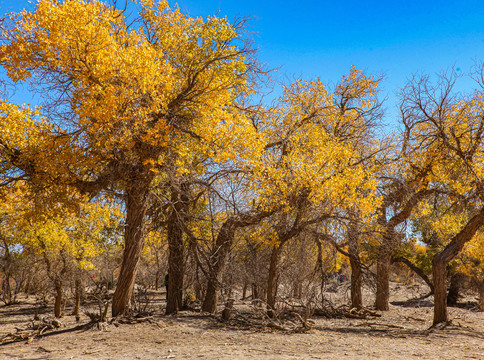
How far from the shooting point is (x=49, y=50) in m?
6.48

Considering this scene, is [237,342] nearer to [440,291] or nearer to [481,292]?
[440,291]

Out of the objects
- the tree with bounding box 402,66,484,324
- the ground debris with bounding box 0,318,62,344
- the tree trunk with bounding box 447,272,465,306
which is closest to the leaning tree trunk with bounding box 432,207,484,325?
the tree with bounding box 402,66,484,324

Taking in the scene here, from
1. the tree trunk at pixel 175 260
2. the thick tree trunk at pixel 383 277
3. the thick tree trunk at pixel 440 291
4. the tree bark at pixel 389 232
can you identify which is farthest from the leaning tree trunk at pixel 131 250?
the thick tree trunk at pixel 383 277

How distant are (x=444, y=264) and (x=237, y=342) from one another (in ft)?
18.8

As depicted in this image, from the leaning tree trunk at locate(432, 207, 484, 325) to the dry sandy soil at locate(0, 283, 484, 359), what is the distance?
0.38 metres

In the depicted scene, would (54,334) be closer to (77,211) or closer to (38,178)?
(77,211)

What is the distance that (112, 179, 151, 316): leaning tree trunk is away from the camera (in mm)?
8125

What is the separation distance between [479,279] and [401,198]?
7194 millimetres

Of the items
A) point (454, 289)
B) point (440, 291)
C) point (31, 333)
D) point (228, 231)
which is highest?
point (228, 231)

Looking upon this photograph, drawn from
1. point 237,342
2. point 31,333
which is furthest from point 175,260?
point 237,342

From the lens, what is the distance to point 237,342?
22.7 feet

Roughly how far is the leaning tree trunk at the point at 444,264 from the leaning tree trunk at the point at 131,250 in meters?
7.35

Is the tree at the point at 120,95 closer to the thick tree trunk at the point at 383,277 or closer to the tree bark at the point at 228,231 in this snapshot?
the tree bark at the point at 228,231

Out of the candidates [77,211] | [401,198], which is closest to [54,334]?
[77,211]
